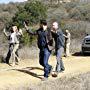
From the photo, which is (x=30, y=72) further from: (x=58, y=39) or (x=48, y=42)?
(x=48, y=42)

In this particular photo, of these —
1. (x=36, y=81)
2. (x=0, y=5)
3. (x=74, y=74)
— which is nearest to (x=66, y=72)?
(x=74, y=74)

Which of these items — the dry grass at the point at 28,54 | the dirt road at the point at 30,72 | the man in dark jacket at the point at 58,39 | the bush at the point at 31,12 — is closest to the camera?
the dirt road at the point at 30,72

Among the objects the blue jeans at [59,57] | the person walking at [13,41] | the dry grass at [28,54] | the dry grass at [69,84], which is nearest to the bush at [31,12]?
the dry grass at [28,54]

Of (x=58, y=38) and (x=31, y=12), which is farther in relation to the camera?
(x=31, y=12)

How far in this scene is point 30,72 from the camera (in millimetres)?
16031

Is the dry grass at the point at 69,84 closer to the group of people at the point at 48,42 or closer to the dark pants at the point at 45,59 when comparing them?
the dark pants at the point at 45,59

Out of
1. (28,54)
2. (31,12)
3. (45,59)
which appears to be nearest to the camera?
(45,59)

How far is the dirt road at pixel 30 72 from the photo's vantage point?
14.3 m

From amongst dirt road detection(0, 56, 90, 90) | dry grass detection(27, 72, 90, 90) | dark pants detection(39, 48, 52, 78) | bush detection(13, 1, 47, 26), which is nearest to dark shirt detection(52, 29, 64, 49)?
dark pants detection(39, 48, 52, 78)

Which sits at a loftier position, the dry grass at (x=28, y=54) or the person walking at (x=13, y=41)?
the person walking at (x=13, y=41)

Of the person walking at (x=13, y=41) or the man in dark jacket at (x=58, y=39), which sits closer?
the man in dark jacket at (x=58, y=39)

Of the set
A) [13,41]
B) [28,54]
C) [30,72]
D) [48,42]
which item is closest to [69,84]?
[48,42]

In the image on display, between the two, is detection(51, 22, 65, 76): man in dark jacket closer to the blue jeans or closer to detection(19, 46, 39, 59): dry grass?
the blue jeans

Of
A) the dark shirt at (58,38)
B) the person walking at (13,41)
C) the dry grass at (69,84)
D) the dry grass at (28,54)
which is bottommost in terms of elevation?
the dry grass at (28,54)
